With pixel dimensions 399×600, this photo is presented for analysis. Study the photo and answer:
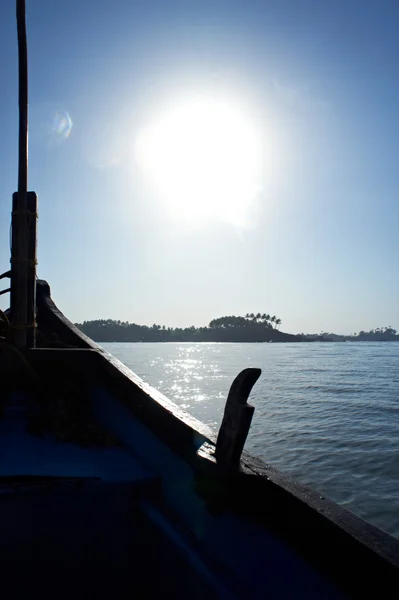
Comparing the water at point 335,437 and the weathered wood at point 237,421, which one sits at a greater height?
the weathered wood at point 237,421

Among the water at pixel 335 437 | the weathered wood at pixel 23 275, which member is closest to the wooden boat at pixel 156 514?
the weathered wood at pixel 23 275

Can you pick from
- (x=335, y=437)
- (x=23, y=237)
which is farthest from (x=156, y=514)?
(x=335, y=437)

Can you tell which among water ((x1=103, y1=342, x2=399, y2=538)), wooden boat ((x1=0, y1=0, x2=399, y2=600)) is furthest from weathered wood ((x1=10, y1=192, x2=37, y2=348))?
water ((x1=103, y1=342, x2=399, y2=538))

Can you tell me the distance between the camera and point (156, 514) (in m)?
2.03

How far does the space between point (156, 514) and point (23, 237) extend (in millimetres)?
2448

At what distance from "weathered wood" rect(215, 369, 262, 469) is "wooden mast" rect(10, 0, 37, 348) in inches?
82.5

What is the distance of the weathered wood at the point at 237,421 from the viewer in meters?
1.87

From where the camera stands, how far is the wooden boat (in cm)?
151

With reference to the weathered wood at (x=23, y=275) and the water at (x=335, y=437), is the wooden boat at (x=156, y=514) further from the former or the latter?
the water at (x=335, y=437)

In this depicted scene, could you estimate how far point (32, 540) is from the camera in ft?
6.74

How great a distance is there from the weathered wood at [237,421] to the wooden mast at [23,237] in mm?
2095

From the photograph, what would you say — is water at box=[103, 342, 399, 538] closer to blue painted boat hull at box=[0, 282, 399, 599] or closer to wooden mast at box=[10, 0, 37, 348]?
blue painted boat hull at box=[0, 282, 399, 599]

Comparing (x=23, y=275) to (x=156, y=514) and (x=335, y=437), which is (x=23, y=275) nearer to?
(x=156, y=514)

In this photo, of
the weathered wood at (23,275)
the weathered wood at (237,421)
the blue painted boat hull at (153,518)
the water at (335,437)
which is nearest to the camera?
the blue painted boat hull at (153,518)
